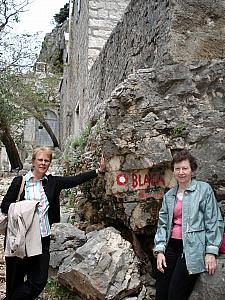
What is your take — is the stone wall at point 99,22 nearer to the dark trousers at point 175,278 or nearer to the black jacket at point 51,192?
the black jacket at point 51,192

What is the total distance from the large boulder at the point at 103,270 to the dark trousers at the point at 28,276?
0.45 m

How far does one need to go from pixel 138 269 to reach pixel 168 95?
5.27ft

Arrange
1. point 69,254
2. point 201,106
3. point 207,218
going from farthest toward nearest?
1. point 69,254
2. point 201,106
3. point 207,218

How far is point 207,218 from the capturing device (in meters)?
2.67

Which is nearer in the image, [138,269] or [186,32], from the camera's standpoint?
[138,269]

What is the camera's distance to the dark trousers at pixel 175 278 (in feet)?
8.59

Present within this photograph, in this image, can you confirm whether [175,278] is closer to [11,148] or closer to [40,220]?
[40,220]

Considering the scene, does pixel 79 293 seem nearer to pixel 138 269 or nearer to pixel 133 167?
pixel 138 269

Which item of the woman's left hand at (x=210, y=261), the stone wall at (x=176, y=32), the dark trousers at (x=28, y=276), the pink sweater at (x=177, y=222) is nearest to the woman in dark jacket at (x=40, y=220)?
the dark trousers at (x=28, y=276)

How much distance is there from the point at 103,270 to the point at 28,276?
66cm

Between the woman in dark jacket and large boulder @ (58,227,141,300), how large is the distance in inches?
17.4

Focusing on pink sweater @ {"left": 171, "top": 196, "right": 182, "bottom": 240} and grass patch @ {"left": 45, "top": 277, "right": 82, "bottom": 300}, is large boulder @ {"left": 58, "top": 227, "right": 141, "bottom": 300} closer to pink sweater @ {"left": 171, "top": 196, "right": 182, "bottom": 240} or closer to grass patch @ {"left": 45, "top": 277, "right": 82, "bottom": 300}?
grass patch @ {"left": 45, "top": 277, "right": 82, "bottom": 300}

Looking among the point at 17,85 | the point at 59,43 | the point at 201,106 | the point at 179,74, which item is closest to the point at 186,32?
the point at 179,74

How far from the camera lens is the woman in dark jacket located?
3.03 m
